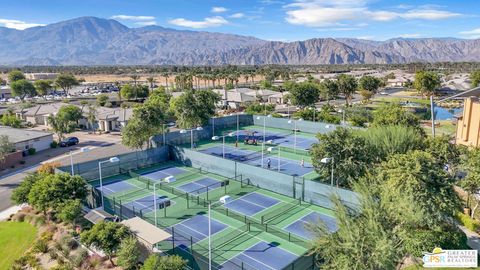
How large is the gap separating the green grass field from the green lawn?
17.1 ft

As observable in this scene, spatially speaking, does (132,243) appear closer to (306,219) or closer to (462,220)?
(306,219)

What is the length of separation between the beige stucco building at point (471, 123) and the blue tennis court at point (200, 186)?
91.1 feet

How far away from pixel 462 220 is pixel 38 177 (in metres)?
29.6

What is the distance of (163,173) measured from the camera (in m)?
33.5

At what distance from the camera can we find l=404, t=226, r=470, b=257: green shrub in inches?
699

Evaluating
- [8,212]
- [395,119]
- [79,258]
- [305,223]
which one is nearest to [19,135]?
[8,212]

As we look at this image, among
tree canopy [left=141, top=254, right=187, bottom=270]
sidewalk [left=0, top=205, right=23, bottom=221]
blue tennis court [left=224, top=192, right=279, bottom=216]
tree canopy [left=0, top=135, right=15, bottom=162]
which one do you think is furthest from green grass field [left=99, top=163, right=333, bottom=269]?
tree canopy [left=0, top=135, right=15, bottom=162]

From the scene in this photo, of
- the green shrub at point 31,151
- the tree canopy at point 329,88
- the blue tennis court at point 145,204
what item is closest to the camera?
the blue tennis court at point 145,204

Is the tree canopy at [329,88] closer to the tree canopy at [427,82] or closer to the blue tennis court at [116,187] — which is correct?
the tree canopy at [427,82]

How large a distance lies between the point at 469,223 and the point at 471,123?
65.9 feet

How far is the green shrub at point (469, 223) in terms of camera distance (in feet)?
72.3

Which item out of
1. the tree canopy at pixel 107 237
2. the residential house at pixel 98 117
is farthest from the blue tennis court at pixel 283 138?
the tree canopy at pixel 107 237

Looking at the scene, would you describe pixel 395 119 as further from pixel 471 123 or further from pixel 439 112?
pixel 439 112

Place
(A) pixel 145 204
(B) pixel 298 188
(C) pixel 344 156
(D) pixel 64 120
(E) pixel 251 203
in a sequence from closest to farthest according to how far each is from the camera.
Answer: (C) pixel 344 156 → (A) pixel 145 204 → (E) pixel 251 203 → (B) pixel 298 188 → (D) pixel 64 120
